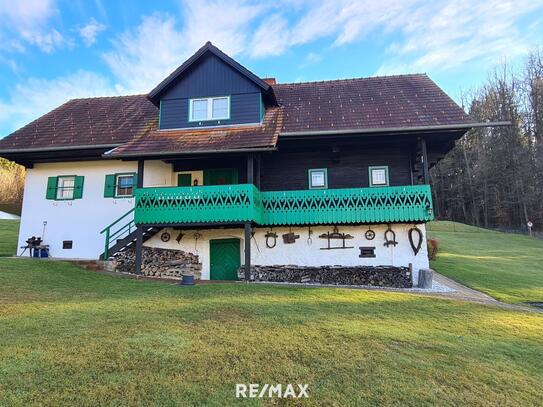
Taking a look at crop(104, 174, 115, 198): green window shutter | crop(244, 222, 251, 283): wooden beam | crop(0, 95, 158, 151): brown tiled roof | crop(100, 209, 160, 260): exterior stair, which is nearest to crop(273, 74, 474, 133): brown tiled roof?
crop(244, 222, 251, 283): wooden beam

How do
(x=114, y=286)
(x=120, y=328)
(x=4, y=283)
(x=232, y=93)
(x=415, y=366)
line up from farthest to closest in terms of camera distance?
(x=232, y=93)
(x=114, y=286)
(x=4, y=283)
(x=120, y=328)
(x=415, y=366)

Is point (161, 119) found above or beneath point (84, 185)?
above

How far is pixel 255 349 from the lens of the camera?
5.62 meters

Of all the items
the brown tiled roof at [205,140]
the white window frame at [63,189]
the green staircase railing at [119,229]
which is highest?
the brown tiled roof at [205,140]

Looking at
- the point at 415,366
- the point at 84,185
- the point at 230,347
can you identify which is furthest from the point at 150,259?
the point at 415,366

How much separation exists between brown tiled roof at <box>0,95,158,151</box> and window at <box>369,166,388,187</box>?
30.4 feet

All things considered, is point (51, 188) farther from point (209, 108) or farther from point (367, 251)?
point (367, 251)

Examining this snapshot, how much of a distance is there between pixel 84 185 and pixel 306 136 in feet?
31.0

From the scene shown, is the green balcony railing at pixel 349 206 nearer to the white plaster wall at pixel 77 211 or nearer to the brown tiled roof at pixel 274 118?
the brown tiled roof at pixel 274 118

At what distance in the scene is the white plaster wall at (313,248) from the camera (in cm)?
1323

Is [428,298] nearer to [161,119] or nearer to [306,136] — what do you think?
[306,136]

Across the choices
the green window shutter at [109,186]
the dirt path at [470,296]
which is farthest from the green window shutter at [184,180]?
the dirt path at [470,296]

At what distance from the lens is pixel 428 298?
10.2 m

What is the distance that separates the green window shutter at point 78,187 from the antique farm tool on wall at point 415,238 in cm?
1313
